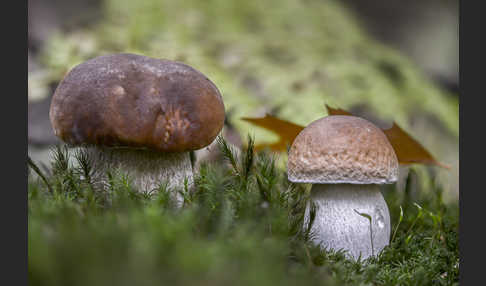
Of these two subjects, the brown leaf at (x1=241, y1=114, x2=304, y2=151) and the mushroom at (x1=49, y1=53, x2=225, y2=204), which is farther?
the brown leaf at (x1=241, y1=114, x2=304, y2=151)

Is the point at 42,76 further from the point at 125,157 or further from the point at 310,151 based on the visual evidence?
the point at 310,151

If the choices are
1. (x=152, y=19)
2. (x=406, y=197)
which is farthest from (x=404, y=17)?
(x=406, y=197)

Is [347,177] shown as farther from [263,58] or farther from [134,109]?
[263,58]

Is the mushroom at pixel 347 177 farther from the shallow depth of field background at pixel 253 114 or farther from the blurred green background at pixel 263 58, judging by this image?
the blurred green background at pixel 263 58

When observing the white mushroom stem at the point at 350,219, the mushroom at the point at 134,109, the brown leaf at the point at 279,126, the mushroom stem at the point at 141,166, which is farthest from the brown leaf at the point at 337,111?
the mushroom stem at the point at 141,166

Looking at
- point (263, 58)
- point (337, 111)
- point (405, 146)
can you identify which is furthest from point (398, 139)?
point (263, 58)

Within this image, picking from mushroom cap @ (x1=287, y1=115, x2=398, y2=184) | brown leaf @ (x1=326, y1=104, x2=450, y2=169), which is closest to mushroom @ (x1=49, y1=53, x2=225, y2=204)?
mushroom cap @ (x1=287, y1=115, x2=398, y2=184)

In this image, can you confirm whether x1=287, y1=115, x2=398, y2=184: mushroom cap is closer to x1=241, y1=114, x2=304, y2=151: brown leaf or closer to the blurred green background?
x1=241, y1=114, x2=304, y2=151: brown leaf

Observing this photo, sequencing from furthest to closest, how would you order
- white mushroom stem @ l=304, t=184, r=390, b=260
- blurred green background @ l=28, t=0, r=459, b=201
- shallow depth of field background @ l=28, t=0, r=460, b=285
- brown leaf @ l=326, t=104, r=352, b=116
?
blurred green background @ l=28, t=0, r=459, b=201
brown leaf @ l=326, t=104, r=352, b=116
white mushroom stem @ l=304, t=184, r=390, b=260
shallow depth of field background @ l=28, t=0, r=460, b=285
